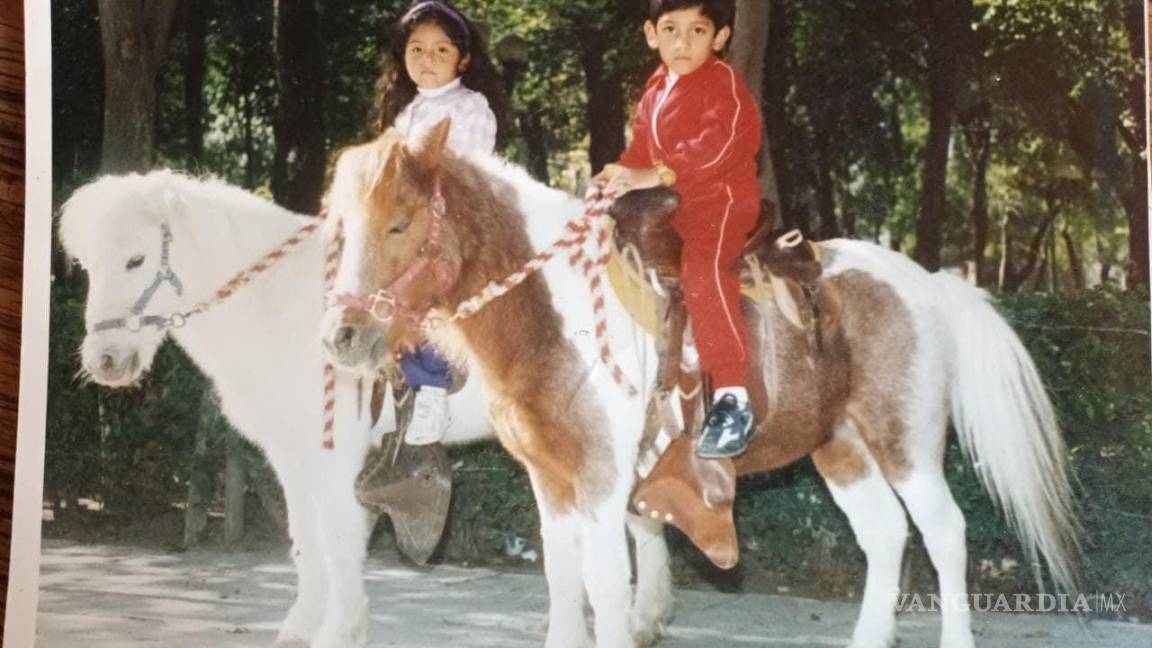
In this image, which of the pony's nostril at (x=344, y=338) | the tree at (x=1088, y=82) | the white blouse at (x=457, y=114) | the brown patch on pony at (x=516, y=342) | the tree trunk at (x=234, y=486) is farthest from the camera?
the tree trunk at (x=234, y=486)

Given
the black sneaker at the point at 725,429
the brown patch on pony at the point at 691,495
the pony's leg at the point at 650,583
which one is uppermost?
the black sneaker at the point at 725,429

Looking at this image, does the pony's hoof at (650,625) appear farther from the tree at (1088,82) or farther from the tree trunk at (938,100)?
the tree at (1088,82)

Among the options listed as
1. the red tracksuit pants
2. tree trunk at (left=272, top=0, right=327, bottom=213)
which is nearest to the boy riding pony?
the red tracksuit pants

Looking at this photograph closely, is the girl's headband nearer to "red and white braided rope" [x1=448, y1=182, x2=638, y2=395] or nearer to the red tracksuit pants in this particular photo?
"red and white braided rope" [x1=448, y1=182, x2=638, y2=395]

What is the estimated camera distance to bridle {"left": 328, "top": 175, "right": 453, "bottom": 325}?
1669 millimetres

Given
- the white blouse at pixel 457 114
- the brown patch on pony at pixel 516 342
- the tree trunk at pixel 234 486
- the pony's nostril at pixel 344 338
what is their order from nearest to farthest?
1. the pony's nostril at pixel 344 338
2. the brown patch on pony at pixel 516 342
3. the white blouse at pixel 457 114
4. the tree trunk at pixel 234 486

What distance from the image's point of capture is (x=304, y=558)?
6.60 ft

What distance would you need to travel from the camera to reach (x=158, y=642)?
6.59 ft

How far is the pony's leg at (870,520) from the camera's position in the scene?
6.29 feet

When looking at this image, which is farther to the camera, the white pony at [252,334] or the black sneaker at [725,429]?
the white pony at [252,334]

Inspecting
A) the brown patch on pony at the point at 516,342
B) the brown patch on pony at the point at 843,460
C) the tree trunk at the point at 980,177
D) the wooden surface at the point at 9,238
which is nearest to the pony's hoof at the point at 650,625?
the brown patch on pony at the point at 516,342

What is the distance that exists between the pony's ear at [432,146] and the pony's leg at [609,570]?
1.87 ft

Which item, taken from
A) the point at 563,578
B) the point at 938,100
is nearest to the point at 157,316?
the point at 563,578

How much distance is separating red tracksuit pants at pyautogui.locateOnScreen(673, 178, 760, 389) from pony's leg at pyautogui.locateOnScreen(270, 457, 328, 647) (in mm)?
723
